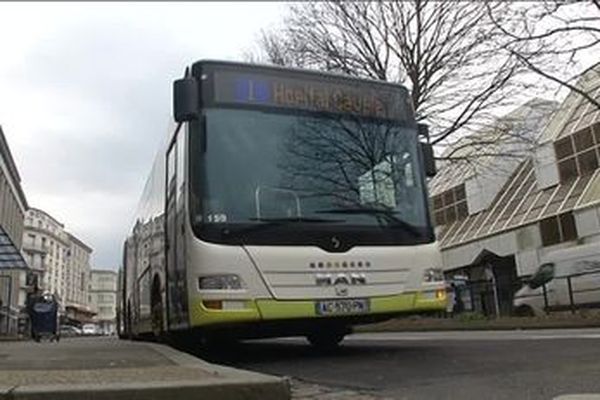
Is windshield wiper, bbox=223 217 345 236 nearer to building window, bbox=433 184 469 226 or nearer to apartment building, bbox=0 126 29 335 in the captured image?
apartment building, bbox=0 126 29 335

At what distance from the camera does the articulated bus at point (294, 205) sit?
26.4ft

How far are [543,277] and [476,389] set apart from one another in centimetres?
2042

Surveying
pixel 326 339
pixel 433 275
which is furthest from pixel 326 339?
pixel 433 275

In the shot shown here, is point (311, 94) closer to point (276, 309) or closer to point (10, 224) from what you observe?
point (276, 309)

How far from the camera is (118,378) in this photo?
5250mm

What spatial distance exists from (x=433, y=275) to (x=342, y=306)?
128 cm

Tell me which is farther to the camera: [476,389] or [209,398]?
[476,389]

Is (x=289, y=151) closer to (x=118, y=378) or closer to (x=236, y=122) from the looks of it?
(x=236, y=122)

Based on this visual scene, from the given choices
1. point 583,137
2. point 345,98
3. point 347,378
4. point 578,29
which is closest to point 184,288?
point 347,378

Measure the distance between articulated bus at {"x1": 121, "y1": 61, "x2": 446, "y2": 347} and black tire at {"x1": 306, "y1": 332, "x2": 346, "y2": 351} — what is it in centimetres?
112

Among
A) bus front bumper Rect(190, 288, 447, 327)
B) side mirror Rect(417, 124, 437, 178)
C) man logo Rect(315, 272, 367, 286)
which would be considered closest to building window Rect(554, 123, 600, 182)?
side mirror Rect(417, 124, 437, 178)

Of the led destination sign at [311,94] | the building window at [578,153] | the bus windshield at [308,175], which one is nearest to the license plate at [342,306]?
the bus windshield at [308,175]

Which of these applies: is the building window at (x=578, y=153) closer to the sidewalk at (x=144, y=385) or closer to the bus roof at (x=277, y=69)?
the bus roof at (x=277, y=69)

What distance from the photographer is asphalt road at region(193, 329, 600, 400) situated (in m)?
5.66
